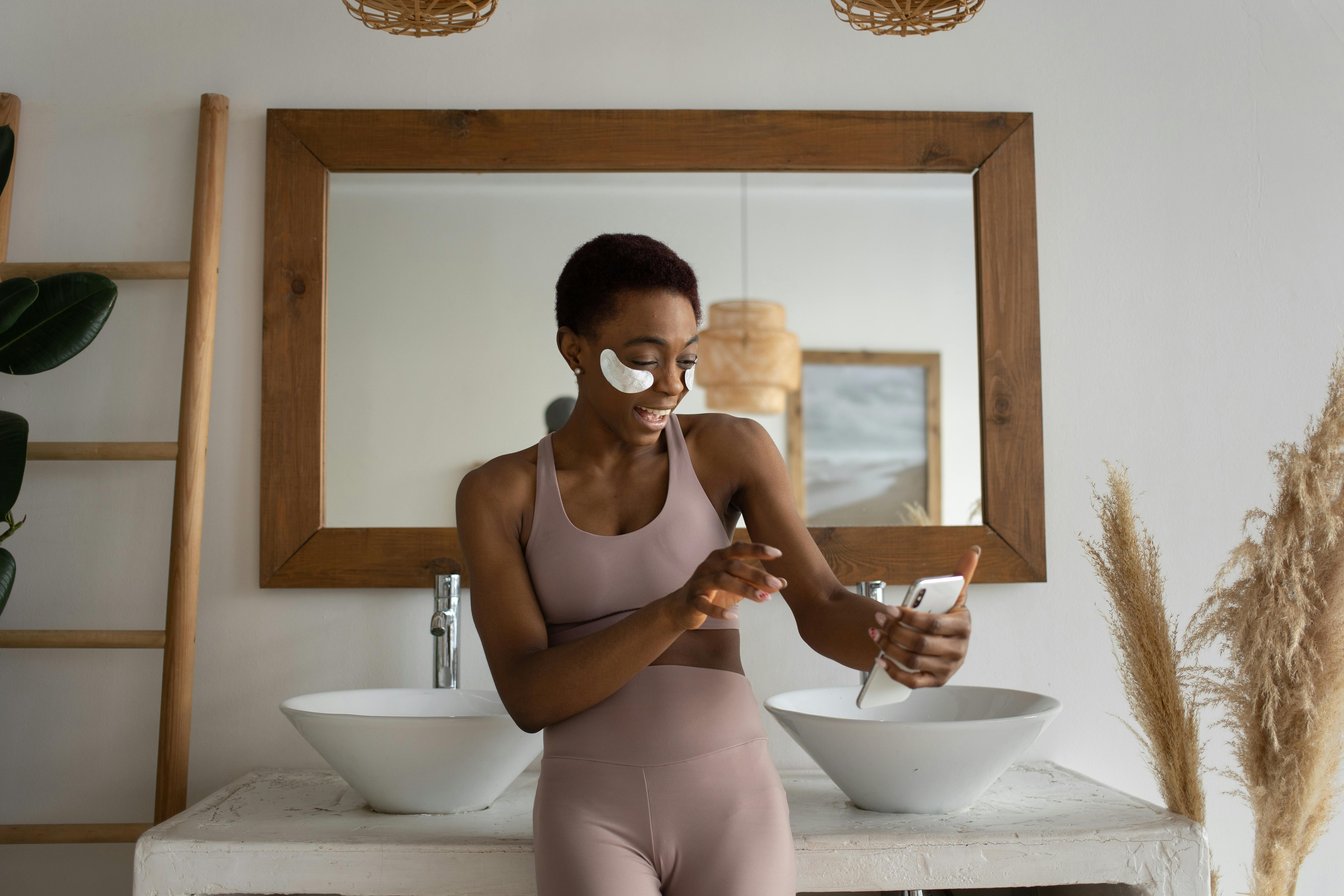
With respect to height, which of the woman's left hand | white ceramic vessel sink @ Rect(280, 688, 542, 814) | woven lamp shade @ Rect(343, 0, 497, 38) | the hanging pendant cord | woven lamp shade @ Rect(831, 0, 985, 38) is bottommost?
white ceramic vessel sink @ Rect(280, 688, 542, 814)

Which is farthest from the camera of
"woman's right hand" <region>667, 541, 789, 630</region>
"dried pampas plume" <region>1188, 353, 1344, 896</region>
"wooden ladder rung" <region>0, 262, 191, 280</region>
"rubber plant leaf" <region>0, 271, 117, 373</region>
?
"wooden ladder rung" <region>0, 262, 191, 280</region>

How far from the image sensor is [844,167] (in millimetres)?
1761

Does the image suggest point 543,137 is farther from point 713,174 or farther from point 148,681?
point 148,681

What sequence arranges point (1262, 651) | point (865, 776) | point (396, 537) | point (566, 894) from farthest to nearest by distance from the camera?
point (396, 537) → point (1262, 651) → point (865, 776) → point (566, 894)

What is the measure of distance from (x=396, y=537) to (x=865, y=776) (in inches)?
34.0

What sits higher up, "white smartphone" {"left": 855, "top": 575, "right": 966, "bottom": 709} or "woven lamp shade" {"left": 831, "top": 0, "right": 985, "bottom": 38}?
"woven lamp shade" {"left": 831, "top": 0, "right": 985, "bottom": 38}

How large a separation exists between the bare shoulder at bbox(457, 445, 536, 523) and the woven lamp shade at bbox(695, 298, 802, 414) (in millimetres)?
597

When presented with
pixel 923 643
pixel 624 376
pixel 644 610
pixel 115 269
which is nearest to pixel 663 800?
pixel 644 610

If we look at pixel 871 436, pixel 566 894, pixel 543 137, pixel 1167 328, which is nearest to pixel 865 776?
pixel 566 894

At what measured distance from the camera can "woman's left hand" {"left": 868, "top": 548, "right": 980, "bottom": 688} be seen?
36.8 inches

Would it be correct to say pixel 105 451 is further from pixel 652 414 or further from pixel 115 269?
pixel 652 414

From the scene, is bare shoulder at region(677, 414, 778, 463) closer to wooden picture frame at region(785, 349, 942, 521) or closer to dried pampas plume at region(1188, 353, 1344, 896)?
wooden picture frame at region(785, 349, 942, 521)

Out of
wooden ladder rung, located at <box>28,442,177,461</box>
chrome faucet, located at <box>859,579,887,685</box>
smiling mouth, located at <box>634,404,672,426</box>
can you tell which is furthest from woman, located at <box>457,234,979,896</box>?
wooden ladder rung, located at <box>28,442,177,461</box>

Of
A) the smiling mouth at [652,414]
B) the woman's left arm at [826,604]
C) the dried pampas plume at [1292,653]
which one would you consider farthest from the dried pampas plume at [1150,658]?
the smiling mouth at [652,414]
